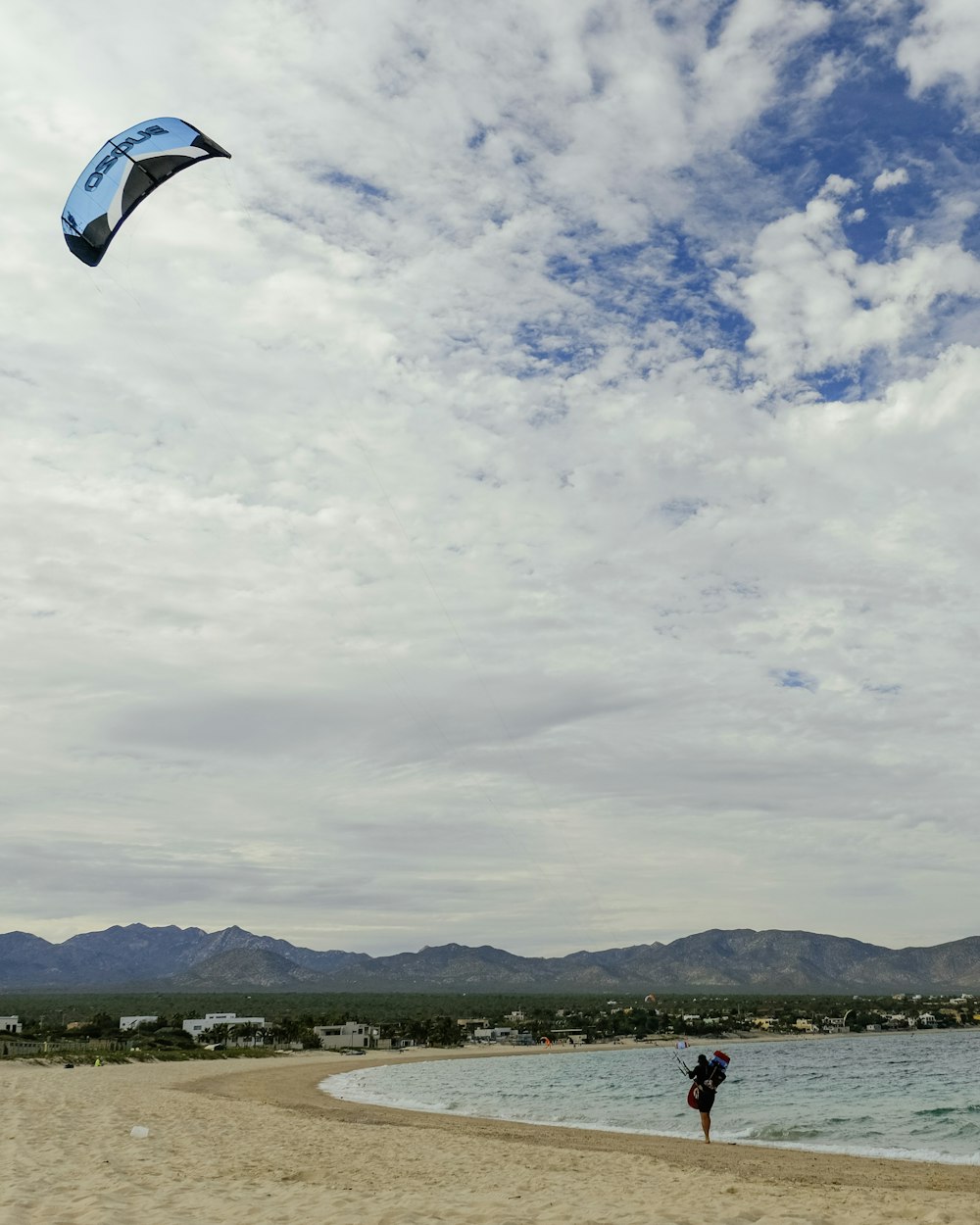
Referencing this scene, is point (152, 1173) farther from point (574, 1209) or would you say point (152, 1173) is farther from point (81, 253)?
point (81, 253)

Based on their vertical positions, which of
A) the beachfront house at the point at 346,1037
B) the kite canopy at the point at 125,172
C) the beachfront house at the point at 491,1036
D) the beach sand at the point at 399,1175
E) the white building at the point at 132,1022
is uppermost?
the kite canopy at the point at 125,172

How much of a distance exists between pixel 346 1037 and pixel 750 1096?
50.4m

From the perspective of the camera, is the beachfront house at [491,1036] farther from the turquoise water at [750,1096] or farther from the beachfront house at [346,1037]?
the turquoise water at [750,1096]

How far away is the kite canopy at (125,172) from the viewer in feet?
53.4

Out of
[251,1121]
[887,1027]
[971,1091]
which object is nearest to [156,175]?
[251,1121]

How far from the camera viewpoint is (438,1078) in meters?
53.6

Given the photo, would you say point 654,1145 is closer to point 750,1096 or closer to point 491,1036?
point 750,1096

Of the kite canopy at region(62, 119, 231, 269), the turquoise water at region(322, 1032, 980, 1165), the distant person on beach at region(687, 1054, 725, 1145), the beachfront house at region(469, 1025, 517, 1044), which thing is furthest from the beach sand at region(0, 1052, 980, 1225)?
the beachfront house at region(469, 1025, 517, 1044)

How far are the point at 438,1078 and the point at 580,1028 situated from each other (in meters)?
66.4

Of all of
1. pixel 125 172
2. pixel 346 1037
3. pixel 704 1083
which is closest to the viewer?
pixel 125 172

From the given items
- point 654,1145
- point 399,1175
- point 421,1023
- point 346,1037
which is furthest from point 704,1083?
point 421,1023

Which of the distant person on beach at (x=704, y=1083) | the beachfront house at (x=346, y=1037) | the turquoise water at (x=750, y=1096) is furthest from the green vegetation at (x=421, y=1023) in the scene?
the distant person on beach at (x=704, y=1083)

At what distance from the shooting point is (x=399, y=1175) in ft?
48.6

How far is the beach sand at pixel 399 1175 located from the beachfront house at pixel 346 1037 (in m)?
58.5
